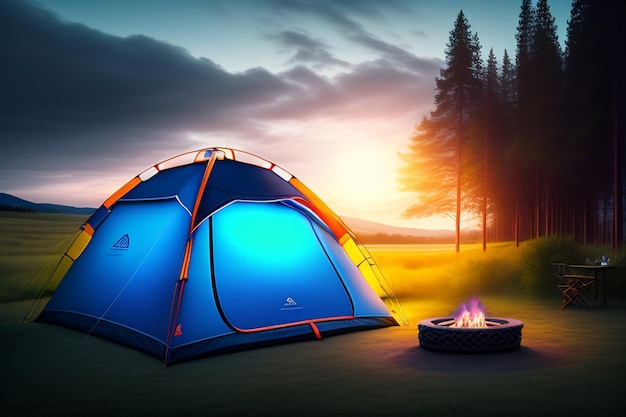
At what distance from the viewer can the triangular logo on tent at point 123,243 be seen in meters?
8.48

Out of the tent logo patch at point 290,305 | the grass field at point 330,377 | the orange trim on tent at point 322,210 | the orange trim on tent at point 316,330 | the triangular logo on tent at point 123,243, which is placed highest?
the orange trim on tent at point 322,210

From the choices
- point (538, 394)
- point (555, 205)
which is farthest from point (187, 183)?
point (555, 205)

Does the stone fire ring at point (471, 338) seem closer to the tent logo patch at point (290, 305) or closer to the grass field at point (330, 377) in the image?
the grass field at point (330, 377)

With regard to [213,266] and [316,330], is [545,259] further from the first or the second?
[213,266]

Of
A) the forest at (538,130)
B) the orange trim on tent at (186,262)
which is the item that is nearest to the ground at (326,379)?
the orange trim on tent at (186,262)

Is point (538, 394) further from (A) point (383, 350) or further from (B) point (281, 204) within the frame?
(B) point (281, 204)

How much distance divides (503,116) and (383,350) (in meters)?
28.8

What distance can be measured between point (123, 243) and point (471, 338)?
5135 mm

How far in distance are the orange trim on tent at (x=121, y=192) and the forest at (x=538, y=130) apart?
13.3m

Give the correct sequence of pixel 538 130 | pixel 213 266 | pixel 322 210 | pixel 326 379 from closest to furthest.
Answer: pixel 326 379, pixel 213 266, pixel 322 210, pixel 538 130

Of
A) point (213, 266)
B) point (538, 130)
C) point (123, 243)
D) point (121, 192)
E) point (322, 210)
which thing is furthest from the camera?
point (538, 130)

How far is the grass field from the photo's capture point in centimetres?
491

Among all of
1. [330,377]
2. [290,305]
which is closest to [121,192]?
[290,305]

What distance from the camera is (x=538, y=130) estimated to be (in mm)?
26391
